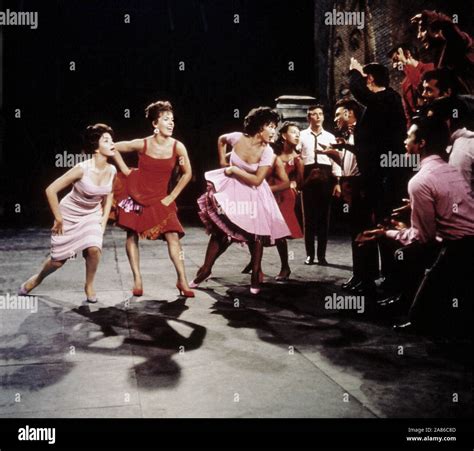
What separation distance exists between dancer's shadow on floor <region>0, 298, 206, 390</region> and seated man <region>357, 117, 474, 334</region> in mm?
1530

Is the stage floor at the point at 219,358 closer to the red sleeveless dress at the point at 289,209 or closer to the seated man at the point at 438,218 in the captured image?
the seated man at the point at 438,218

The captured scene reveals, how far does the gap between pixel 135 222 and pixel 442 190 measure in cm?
283

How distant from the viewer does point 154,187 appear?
216 inches

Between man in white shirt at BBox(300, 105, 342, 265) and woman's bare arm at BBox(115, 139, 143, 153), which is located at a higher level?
woman's bare arm at BBox(115, 139, 143, 153)

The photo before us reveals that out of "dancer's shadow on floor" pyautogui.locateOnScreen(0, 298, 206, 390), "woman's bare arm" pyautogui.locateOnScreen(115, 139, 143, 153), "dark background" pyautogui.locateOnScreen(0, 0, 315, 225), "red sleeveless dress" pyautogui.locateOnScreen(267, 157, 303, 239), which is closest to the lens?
"dancer's shadow on floor" pyautogui.locateOnScreen(0, 298, 206, 390)

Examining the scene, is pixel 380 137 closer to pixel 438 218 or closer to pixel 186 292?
pixel 438 218

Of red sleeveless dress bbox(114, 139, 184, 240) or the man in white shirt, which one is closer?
red sleeveless dress bbox(114, 139, 184, 240)

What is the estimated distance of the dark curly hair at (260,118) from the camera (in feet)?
18.3

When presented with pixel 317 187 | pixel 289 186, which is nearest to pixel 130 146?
pixel 289 186

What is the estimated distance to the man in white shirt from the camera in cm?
738

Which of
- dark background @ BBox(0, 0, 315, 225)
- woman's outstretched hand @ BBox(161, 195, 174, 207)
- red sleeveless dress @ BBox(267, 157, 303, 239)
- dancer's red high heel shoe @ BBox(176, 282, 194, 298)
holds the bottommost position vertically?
dancer's red high heel shoe @ BBox(176, 282, 194, 298)

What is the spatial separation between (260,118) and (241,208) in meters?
0.89

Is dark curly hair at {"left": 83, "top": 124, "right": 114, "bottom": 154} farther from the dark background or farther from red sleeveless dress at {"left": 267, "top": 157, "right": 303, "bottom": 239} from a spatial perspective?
the dark background

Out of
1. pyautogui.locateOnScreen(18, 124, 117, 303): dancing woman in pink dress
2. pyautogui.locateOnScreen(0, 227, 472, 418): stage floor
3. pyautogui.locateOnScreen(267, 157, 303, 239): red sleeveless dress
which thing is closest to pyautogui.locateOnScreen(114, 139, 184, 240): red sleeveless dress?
pyautogui.locateOnScreen(18, 124, 117, 303): dancing woman in pink dress
